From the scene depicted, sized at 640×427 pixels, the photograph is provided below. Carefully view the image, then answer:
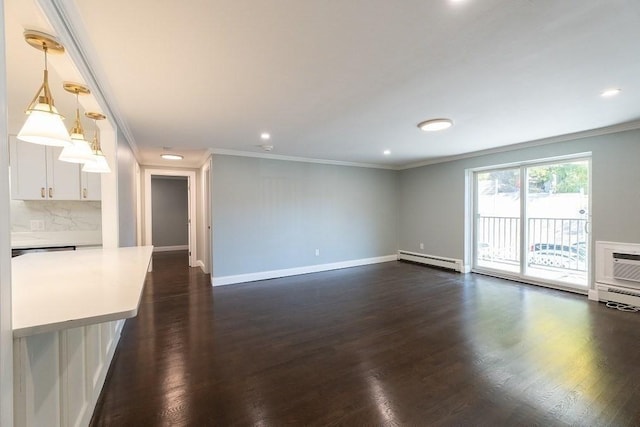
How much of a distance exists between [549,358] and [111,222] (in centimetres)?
409

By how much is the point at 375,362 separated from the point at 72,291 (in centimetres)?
215

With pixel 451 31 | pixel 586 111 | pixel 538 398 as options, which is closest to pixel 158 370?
pixel 538 398

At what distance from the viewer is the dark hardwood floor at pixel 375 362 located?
5.99ft

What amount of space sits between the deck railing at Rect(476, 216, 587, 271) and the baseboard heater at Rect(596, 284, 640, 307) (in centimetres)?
50

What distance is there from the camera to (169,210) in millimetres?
8766

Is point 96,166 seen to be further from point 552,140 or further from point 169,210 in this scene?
point 169,210

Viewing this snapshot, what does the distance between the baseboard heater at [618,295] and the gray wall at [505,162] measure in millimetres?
644

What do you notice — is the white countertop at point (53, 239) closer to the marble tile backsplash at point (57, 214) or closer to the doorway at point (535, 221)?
the marble tile backsplash at point (57, 214)

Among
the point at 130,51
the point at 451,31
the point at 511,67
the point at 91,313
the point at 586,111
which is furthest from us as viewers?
the point at 586,111

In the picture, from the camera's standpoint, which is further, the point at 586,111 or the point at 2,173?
the point at 586,111

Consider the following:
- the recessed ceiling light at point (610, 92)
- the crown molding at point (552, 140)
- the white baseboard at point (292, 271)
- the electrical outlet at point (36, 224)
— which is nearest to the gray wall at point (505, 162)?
the crown molding at point (552, 140)

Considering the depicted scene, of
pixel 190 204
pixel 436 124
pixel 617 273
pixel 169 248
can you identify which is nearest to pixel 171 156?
pixel 190 204

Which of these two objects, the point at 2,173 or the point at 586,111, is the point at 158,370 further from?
the point at 586,111

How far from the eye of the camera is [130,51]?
74.4 inches
